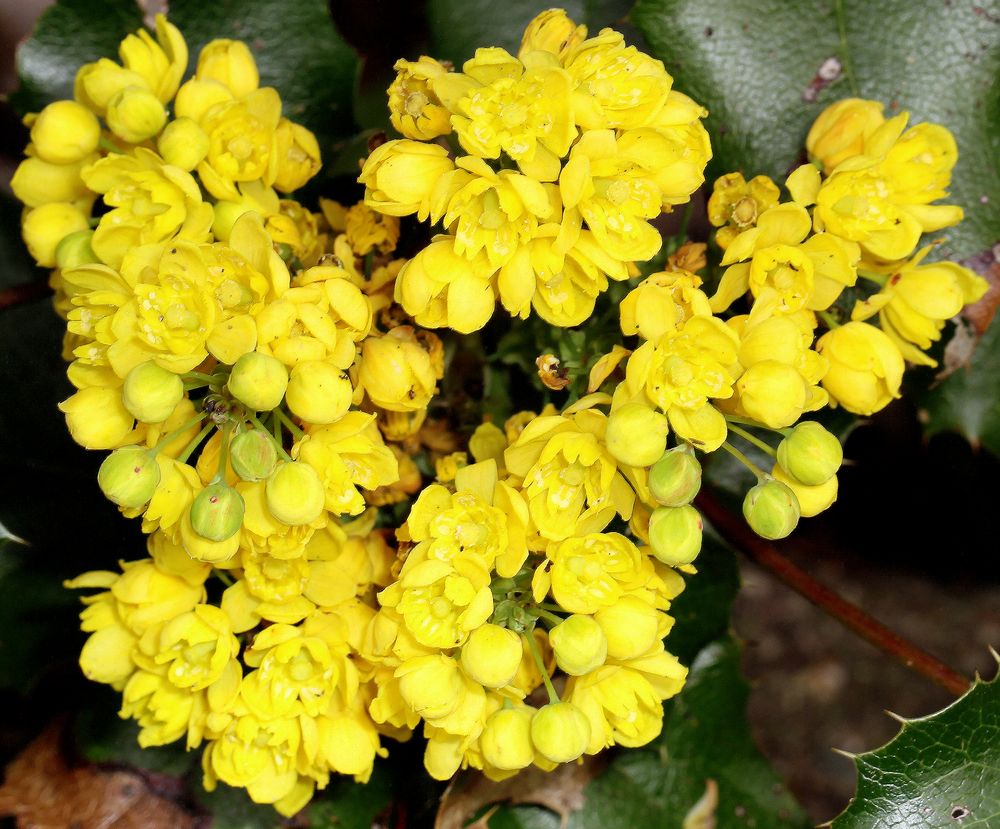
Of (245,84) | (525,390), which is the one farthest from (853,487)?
(245,84)

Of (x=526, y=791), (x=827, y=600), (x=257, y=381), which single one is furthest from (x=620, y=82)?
(x=526, y=791)

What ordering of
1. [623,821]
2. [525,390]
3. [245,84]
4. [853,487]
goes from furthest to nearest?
1. [853,487]
2. [623,821]
3. [525,390]
4. [245,84]

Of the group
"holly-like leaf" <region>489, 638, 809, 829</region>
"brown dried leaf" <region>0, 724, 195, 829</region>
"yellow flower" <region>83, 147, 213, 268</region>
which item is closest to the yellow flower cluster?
"yellow flower" <region>83, 147, 213, 268</region>

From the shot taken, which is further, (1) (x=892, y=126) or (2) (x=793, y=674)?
(2) (x=793, y=674)

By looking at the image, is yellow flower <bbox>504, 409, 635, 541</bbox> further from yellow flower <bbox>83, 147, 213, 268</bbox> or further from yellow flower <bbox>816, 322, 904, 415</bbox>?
yellow flower <bbox>83, 147, 213, 268</bbox>

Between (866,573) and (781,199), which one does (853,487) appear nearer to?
(866,573)

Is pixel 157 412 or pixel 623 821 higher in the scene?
pixel 157 412

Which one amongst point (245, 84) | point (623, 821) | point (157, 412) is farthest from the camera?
point (623, 821)

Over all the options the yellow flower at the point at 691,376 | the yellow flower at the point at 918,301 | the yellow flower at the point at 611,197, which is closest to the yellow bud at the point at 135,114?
the yellow flower at the point at 611,197
